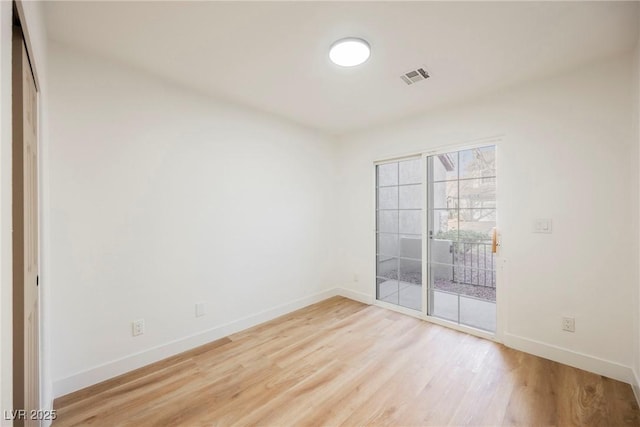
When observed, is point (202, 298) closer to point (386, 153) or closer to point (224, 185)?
point (224, 185)

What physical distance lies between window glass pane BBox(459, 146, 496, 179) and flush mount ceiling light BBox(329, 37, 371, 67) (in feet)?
5.42

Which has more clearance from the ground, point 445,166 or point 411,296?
point 445,166

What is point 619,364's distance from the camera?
2.07 meters

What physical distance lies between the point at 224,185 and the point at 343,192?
1913 millimetres

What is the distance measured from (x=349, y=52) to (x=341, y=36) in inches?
6.0

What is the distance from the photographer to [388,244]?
145 inches

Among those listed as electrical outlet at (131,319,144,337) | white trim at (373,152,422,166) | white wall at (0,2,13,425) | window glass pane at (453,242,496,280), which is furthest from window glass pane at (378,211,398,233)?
white wall at (0,2,13,425)

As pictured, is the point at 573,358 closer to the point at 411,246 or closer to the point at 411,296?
the point at 411,296

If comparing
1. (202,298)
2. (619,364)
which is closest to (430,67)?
(619,364)

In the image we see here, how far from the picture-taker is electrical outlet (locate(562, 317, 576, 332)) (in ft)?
7.42

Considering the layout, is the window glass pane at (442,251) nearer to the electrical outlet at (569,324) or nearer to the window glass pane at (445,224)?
the window glass pane at (445,224)

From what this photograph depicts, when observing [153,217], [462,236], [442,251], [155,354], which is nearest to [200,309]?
[155,354]

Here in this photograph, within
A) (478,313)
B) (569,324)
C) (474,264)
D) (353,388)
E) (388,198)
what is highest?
(388,198)

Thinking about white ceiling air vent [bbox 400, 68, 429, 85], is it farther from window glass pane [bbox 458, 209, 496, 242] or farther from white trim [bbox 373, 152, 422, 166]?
window glass pane [bbox 458, 209, 496, 242]
